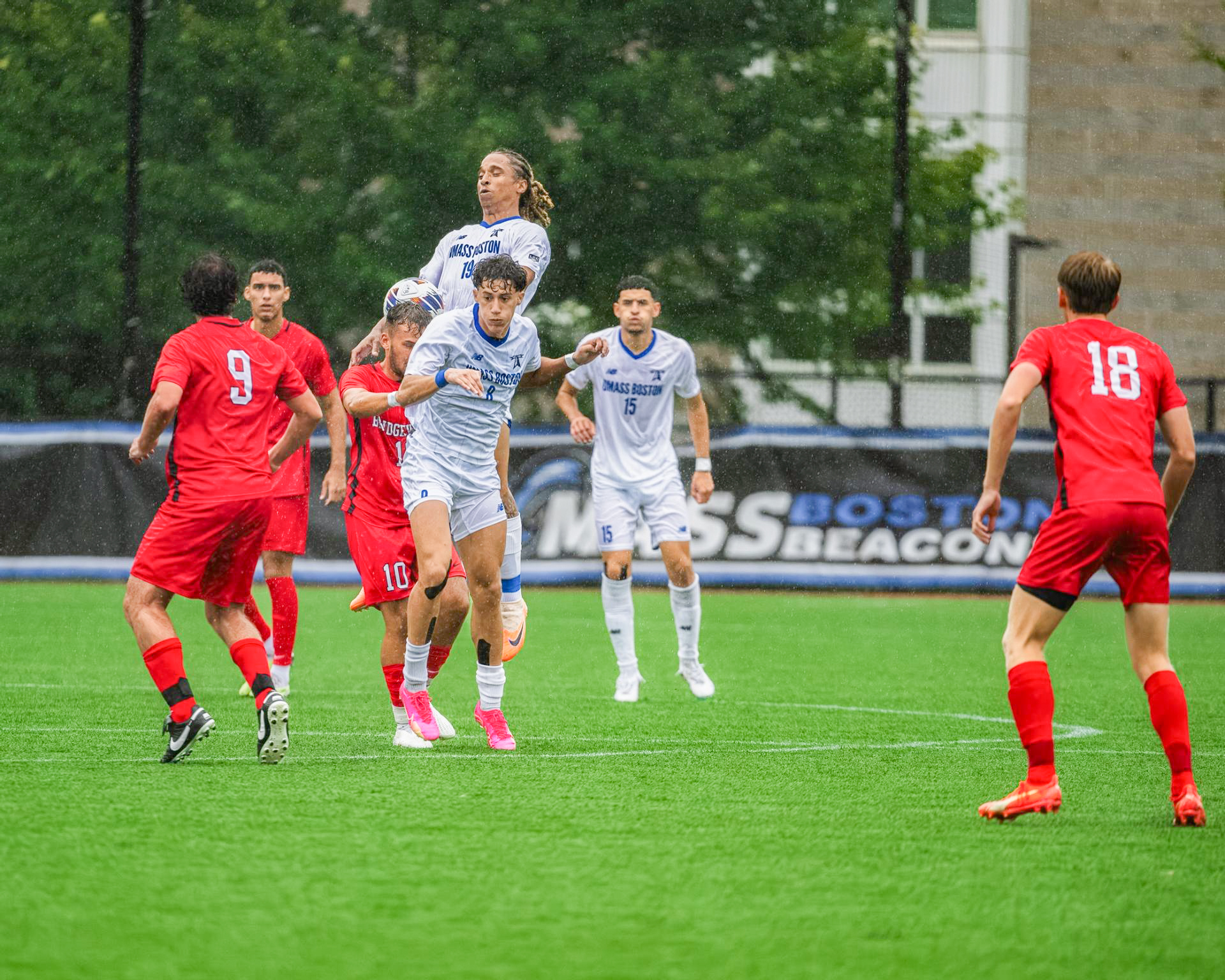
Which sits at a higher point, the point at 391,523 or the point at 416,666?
the point at 391,523

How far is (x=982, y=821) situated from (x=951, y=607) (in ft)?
37.0

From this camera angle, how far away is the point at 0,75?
Answer: 21.5 m

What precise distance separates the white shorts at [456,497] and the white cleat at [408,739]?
2.91ft

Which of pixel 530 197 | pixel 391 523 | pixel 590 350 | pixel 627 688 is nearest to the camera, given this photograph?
pixel 590 350

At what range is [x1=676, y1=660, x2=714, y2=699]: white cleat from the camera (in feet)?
32.5

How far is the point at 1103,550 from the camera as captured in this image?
232 inches

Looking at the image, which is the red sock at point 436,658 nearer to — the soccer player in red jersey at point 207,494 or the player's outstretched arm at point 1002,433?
the soccer player in red jersey at point 207,494

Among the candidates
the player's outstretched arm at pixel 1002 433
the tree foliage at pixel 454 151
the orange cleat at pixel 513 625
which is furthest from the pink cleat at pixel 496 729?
the tree foliage at pixel 454 151

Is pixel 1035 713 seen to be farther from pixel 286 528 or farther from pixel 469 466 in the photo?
pixel 286 528

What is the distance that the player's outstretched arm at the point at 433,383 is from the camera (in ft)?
23.1

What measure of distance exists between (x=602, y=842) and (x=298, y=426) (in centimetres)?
312

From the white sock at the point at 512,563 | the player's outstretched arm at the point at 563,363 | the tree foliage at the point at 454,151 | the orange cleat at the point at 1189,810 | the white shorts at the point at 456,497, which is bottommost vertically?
the orange cleat at the point at 1189,810

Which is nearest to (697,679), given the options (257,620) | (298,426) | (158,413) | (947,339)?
(257,620)

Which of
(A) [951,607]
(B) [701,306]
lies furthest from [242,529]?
(B) [701,306]
